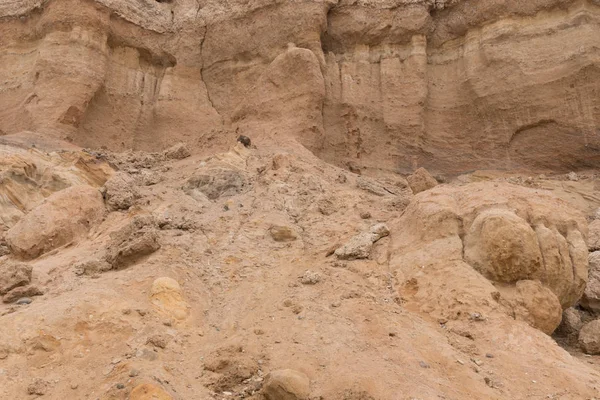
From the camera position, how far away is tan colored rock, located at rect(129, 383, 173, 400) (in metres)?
4.25

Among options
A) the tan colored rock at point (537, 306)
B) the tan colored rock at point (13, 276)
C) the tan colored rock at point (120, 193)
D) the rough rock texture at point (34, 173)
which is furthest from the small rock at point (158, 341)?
the rough rock texture at point (34, 173)

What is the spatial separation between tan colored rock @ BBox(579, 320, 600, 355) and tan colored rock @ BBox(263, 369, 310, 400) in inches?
141

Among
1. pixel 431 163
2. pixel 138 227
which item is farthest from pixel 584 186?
pixel 138 227

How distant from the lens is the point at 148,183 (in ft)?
33.3

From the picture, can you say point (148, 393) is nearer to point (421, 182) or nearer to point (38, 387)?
point (38, 387)

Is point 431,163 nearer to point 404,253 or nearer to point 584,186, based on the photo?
point 584,186

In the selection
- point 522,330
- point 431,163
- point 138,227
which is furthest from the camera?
point 431,163

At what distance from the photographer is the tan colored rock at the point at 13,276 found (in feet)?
20.5

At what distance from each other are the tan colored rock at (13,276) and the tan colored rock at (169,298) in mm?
1528

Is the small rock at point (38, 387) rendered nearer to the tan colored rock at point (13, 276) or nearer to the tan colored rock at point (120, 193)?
the tan colored rock at point (13, 276)

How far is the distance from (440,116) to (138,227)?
9.91m

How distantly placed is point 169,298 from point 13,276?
74.2 inches

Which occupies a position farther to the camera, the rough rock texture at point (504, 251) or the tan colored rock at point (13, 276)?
the tan colored rock at point (13, 276)

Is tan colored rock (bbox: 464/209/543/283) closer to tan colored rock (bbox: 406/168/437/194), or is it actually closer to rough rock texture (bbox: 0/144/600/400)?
rough rock texture (bbox: 0/144/600/400)
